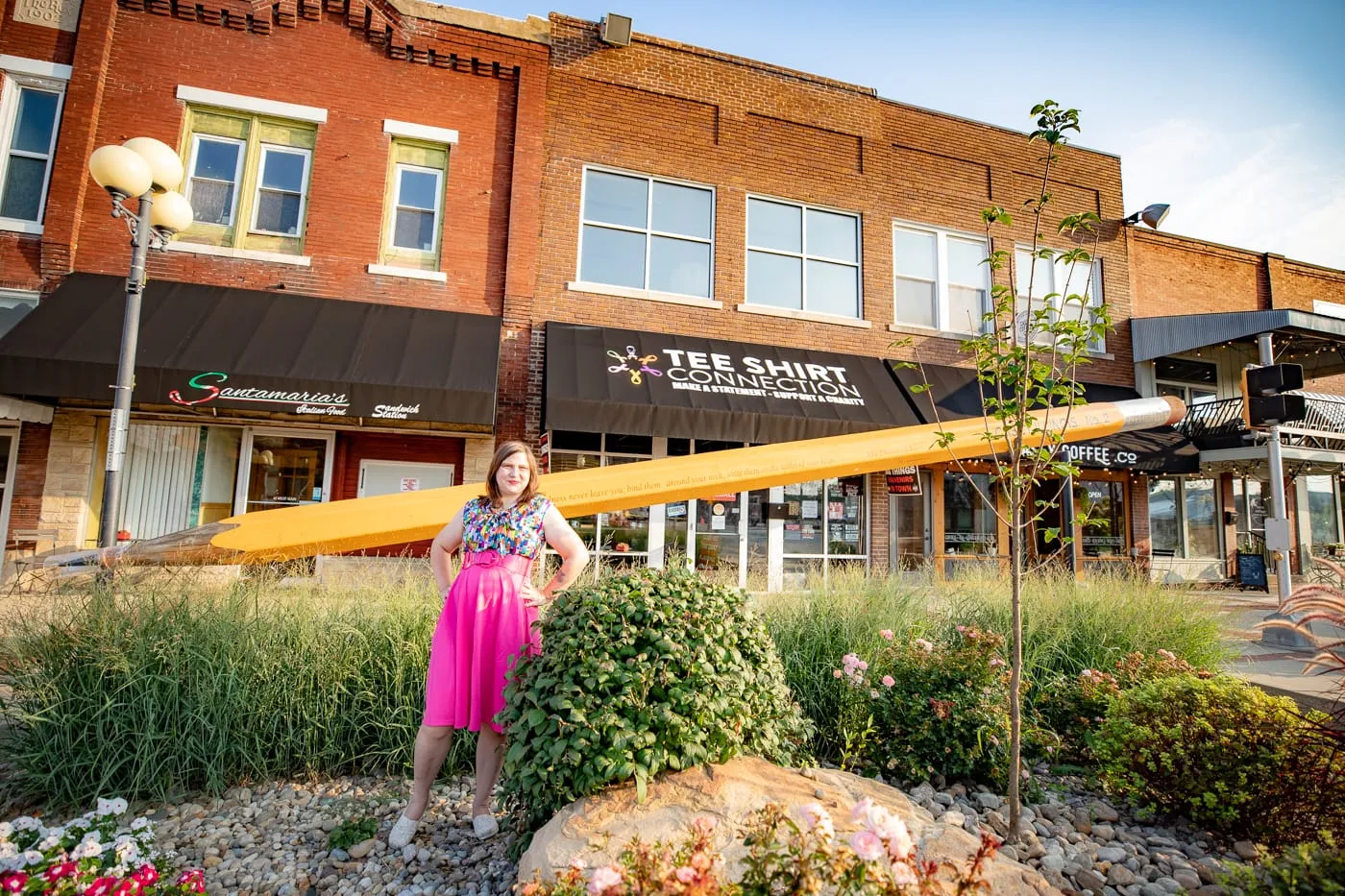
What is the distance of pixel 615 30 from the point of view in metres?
10.8

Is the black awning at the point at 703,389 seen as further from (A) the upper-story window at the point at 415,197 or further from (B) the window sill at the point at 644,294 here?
(A) the upper-story window at the point at 415,197

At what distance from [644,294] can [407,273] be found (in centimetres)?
364

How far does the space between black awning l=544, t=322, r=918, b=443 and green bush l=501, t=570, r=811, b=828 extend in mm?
6220

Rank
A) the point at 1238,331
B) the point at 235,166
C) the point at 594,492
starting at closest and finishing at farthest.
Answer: the point at 594,492, the point at 235,166, the point at 1238,331

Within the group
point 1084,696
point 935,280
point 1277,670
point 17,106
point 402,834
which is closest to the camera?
point 402,834

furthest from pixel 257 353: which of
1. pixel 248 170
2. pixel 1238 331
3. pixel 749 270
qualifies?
pixel 1238 331

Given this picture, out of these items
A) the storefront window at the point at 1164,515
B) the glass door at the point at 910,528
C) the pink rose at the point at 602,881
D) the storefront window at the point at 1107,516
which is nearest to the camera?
the pink rose at the point at 602,881

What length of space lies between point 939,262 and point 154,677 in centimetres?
1311

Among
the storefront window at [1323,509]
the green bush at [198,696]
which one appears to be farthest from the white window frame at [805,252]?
the storefront window at [1323,509]

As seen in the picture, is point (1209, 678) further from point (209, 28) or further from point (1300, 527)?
point (1300, 527)

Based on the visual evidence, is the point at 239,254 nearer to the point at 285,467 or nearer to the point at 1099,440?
the point at 285,467

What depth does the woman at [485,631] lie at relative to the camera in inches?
119

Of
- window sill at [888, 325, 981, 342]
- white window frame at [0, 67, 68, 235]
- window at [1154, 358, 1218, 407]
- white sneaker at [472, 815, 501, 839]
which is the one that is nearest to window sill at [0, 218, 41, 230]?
white window frame at [0, 67, 68, 235]

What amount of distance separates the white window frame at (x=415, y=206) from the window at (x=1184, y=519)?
16436 mm
